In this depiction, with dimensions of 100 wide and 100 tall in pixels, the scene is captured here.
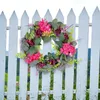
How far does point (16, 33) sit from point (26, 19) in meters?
0.29

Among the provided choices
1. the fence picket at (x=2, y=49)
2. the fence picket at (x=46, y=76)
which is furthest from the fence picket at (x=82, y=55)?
the fence picket at (x=2, y=49)

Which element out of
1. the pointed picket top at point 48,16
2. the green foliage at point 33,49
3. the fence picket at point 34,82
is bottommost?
the fence picket at point 34,82

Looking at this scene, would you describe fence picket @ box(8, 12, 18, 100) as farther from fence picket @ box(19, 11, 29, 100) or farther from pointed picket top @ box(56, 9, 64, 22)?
pointed picket top @ box(56, 9, 64, 22)

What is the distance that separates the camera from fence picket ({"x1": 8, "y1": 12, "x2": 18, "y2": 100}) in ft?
18.9

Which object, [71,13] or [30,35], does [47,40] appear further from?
[71,13]

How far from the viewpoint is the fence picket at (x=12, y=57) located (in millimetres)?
5750

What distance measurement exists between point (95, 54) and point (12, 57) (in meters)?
1.39

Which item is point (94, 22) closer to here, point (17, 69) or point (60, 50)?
point (60, 50)

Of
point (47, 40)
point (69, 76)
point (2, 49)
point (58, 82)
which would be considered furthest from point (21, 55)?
point (69, 76)

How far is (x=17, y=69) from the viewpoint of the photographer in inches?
231

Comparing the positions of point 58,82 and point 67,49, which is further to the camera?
point 58,82

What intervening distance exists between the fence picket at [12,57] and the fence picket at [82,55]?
3.49ft

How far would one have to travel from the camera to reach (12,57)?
578cm

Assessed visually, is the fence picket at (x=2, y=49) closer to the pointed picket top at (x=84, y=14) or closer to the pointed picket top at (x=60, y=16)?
the pointed picket top at (x=60, y=16)
